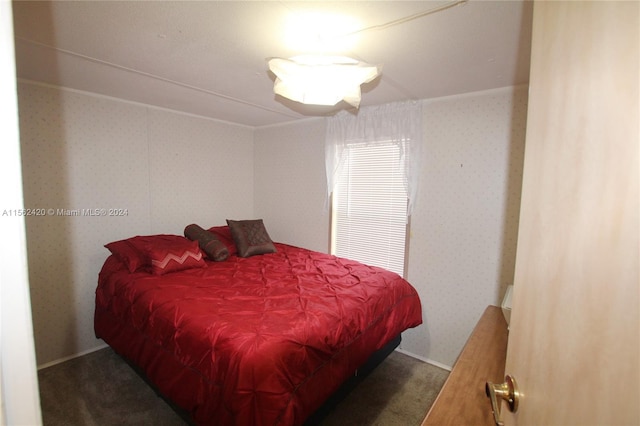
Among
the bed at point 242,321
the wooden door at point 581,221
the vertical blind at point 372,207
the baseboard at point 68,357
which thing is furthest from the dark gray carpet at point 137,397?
the wooden door at point 581,221

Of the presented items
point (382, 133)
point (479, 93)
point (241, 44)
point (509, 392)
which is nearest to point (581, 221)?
point (509, 392)

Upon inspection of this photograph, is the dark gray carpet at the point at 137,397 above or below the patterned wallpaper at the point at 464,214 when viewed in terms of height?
below

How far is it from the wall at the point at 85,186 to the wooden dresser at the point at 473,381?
122 inches

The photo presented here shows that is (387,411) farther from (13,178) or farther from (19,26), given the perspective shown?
(19,26)

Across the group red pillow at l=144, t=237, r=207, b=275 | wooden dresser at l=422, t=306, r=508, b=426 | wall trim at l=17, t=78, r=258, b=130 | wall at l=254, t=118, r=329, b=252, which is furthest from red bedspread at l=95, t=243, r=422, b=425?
wall trim at l=17, t=78, r=258, b=130

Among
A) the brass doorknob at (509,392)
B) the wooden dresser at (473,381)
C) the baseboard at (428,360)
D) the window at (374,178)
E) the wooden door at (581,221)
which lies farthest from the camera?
the window at (374,178)

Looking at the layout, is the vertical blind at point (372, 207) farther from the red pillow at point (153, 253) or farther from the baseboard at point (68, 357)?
the baseboard at point (68, 357)

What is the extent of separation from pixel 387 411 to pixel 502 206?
1.85 m

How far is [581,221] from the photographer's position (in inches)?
21.2

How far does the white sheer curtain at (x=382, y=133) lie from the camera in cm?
289

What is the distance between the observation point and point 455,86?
241 cm

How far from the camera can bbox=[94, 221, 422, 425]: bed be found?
1.50 m

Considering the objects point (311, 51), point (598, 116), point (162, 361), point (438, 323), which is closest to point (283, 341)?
point (162, 361)

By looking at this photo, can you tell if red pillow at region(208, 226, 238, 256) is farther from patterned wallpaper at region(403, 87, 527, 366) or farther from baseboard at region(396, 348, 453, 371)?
baseboard at region(396, 348, 453, 371)
